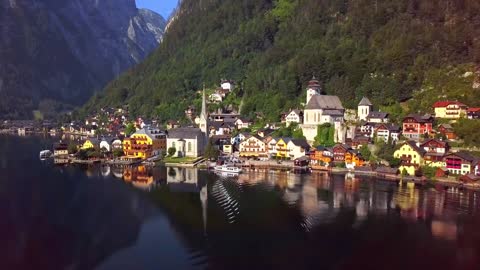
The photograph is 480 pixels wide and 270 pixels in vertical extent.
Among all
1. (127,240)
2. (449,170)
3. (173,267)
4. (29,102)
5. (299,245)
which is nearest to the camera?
(173,267)

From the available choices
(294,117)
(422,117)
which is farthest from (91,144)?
(422,117)

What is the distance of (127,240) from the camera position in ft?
71.0

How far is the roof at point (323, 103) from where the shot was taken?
4422cm

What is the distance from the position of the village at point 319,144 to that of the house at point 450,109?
7 cm

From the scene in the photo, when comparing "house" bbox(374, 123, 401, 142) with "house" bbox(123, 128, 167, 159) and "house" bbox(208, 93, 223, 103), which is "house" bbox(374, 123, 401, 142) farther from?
"house" bbox(208, 93, 223, 103)

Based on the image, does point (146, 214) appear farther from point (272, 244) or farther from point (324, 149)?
point (324, 149)

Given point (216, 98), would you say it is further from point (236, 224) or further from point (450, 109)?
point (236, 224)

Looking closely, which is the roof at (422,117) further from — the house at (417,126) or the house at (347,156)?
the house at (347,156)

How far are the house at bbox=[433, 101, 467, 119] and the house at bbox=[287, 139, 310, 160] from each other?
1131 centimetres

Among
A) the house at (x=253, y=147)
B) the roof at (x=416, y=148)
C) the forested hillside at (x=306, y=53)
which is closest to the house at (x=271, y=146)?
the house at (x=253, y=147)

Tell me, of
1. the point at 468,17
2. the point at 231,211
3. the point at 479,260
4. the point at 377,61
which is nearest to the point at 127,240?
the point at 231,211

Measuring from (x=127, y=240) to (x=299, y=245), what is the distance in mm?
8024

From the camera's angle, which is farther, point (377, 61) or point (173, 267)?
point (377, 61)

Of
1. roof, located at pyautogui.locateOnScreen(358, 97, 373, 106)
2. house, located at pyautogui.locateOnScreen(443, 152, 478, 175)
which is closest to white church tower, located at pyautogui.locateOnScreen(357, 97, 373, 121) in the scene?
roof, located at pyautogui.locateOnScreen(358, 97, 373, 106)
